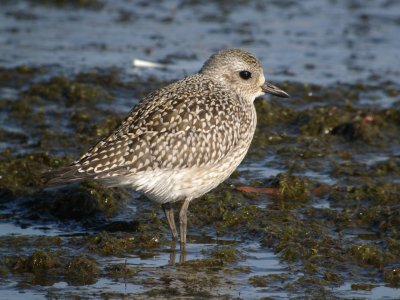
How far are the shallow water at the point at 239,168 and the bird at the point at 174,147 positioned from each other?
684mm

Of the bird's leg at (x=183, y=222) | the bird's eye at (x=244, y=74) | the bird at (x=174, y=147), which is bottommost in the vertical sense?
the bird's leg at (x=183, y=222)

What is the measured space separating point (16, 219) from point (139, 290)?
230cm

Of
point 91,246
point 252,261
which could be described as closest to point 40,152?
point 91,246

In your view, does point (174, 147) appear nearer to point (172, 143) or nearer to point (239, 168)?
point (172, 143)

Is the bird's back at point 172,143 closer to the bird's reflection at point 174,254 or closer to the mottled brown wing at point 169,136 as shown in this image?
the mottled brown wing at point 169,136

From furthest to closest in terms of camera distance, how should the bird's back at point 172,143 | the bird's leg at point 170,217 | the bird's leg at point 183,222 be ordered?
the bird's leg at point 170,217 → the bird's leg at point 183,222 → the bird's back at point 172,143

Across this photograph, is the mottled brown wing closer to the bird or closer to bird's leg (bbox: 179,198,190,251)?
the bird

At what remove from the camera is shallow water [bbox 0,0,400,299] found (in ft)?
27.2

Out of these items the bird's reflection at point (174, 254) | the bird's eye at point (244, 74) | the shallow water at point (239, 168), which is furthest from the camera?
the bird's eye at point (244, 74)

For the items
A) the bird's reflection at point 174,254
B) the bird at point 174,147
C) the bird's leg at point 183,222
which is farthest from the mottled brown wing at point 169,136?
the bird's reflection at point 174,254

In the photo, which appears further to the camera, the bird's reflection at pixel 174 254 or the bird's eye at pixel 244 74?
the bird's eye at pixel 244 74

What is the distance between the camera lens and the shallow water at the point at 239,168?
326 inches

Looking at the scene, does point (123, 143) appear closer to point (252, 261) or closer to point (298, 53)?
point (252, 261)

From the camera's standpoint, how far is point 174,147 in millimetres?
8547
